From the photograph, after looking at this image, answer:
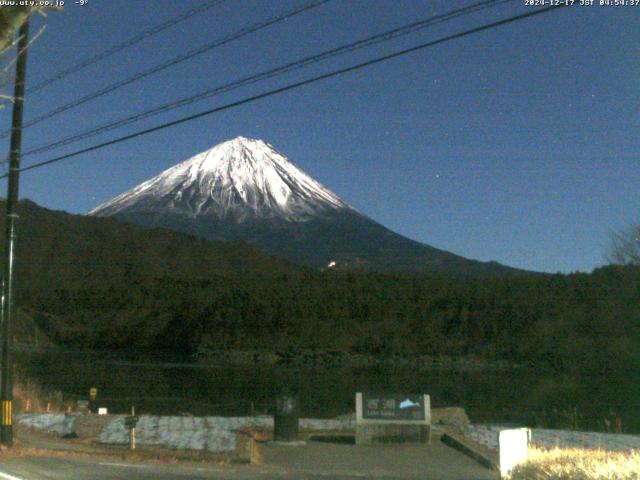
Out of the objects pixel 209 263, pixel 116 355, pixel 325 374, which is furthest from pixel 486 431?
pixel 209 263

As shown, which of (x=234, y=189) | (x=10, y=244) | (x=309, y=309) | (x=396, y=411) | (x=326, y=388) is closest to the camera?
(x=10, y=244)

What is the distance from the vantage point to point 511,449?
10656mm

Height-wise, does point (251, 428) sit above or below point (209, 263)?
below

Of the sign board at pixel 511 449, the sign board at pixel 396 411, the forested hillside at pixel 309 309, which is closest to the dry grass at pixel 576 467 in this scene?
the sign board at pixel 511 449

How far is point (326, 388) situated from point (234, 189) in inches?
4350

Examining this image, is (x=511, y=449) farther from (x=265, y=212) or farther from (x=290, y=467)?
(x=265, y=212)

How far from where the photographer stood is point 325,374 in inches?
2559

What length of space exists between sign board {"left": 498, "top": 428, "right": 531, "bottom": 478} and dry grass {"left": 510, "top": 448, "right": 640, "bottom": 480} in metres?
0.14

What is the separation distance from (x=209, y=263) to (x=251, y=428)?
86380mm

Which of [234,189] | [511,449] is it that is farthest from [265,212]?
[511,449]

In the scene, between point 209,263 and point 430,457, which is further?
point 209,263

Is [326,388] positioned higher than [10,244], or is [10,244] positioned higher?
[10,244]

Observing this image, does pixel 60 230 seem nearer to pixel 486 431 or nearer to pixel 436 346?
pixel 436 346

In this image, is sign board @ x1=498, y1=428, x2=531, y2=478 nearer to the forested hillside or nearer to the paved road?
the paved road
